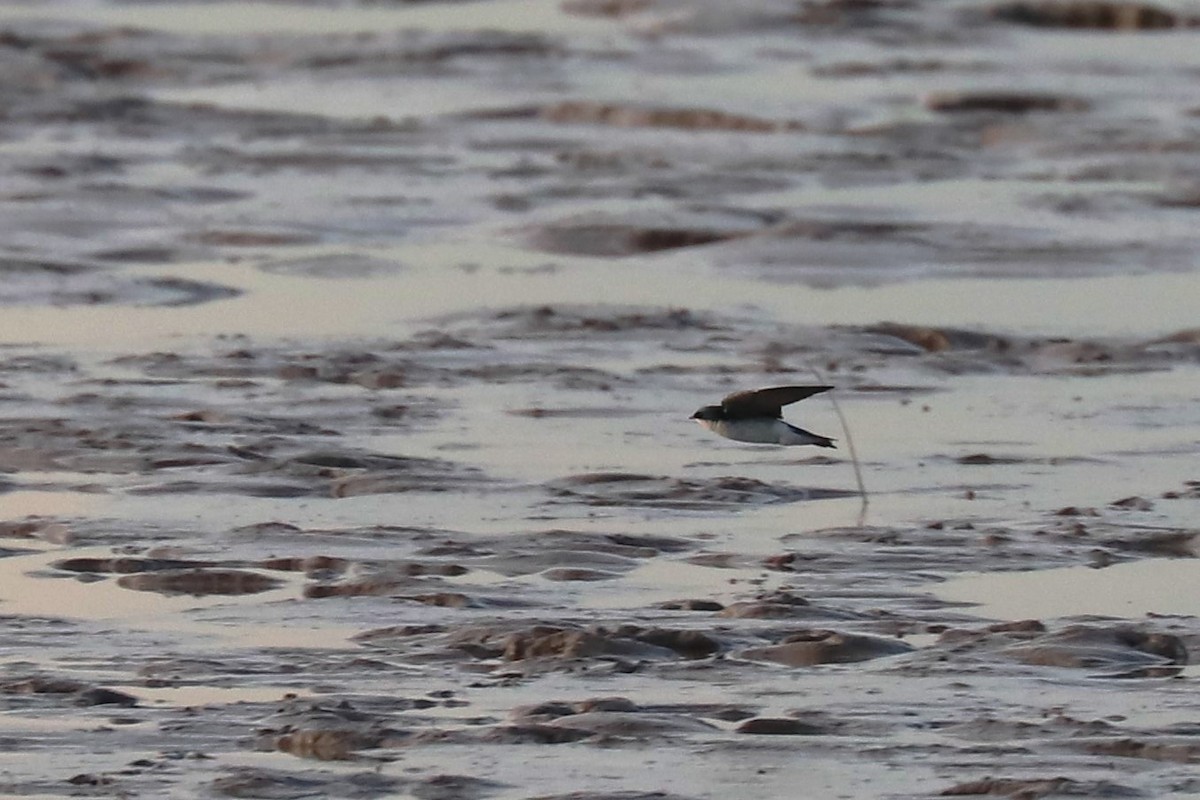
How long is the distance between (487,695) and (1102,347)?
6.47 meters

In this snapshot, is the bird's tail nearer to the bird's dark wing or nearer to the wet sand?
the bird's dark wing

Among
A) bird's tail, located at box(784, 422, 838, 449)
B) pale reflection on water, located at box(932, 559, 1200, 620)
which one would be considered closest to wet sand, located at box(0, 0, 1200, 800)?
pale reflection on water, located at box(932, 559, 1200, 620)

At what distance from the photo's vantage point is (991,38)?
31875 millimetres

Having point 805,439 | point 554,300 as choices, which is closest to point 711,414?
point 805,439

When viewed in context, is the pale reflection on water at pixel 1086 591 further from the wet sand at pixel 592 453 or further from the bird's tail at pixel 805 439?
the bird's tail at pixel 805 439

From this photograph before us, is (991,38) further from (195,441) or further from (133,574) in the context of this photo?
(133,574)

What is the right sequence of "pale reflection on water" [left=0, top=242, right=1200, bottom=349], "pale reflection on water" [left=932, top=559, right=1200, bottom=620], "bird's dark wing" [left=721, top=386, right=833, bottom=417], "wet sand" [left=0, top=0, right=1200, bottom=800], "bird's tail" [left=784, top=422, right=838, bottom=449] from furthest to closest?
1. "pale reflection on water" [left=0, top=242, right=1200, bottom=349]
2. "bird's tail" [left=784, top=422, right=838, bottom=449]
3. "bird's dark wing" [left=721, top=386, right=833, bottom=417]
4. "pale reflection on water" [left=932, top=559, right=1200, bottom=620]
5. "wet sand" [left=0, top=0, right=1200, bottom=800]

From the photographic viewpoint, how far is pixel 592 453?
1102cm

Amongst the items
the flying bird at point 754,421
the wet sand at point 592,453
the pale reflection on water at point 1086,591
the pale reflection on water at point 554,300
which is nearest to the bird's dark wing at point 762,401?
the flying bird at point 754,421

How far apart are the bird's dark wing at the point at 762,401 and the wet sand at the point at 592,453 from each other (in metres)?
0.40

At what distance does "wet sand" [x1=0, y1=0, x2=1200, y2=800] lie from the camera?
7203 millimetres

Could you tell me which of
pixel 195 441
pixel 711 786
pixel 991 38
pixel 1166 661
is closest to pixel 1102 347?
pixel 195 441

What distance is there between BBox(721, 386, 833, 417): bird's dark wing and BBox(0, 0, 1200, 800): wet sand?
398mm

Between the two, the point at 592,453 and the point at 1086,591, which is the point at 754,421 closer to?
the point at 1086,591
